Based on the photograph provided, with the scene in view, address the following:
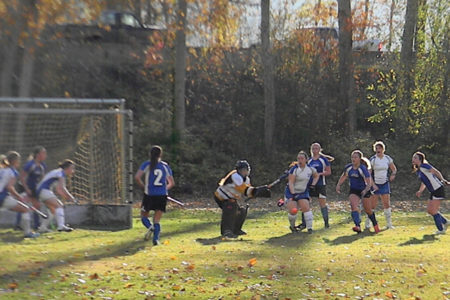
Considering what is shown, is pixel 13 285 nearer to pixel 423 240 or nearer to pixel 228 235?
pixel 228 235

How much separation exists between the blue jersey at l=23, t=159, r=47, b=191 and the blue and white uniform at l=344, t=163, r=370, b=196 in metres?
6.55

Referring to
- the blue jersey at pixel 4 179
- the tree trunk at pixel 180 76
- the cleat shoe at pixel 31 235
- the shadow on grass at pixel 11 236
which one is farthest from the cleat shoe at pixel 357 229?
the tree trunk at pixel 180 76

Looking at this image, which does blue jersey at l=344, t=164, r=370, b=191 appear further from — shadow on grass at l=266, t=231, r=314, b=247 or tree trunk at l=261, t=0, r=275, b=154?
tree trunk at l=261, t=0, r=275, b=154

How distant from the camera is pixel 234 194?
16141 mm

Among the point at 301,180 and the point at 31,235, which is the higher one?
the point at 301,180

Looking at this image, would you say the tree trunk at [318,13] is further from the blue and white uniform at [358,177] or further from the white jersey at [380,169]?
the blue and white uniform at [358,177]

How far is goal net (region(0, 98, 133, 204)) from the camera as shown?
18719 mm

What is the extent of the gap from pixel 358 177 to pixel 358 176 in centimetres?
3

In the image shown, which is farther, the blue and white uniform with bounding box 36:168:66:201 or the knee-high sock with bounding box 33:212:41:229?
the knee-high sock with bounding box 33:212:41:229

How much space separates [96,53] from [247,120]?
24.8ft

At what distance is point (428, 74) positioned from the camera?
1299 inches

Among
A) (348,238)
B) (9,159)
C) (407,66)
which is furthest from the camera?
(407,66)

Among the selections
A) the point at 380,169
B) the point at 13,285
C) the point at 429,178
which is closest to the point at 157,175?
the point at 13,285

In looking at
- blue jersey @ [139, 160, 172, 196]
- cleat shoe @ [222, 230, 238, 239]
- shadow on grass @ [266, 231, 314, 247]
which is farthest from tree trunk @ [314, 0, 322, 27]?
blue jersey @ [139, 160, 172, 196]
